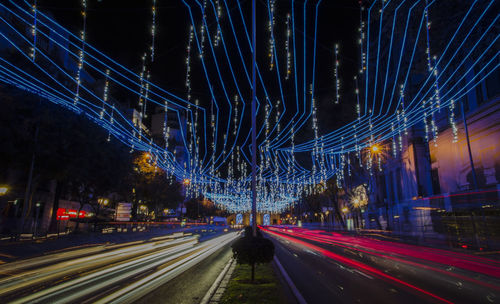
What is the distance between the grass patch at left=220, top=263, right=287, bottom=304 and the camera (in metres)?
7.49

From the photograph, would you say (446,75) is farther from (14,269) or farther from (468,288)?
(14,269)

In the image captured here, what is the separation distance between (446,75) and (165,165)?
47.0 metres

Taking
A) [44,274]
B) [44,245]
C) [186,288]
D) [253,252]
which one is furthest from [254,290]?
[44,245]

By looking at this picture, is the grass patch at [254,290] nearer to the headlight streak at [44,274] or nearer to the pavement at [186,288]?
the pavement at [186,288]

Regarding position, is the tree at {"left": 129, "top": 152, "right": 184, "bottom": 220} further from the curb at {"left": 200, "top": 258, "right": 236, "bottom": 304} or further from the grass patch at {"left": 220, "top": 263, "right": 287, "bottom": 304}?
the grass patch at {"left": 220, "top": 263, "right": 287, "bottom": 304}

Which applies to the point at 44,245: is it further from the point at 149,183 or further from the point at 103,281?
the point at 149,183

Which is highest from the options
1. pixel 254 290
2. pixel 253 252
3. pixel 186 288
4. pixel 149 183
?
pixel 149 183

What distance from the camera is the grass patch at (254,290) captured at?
24.6 feet

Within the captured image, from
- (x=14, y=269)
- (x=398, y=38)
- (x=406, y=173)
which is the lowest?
(x=14, y=269)

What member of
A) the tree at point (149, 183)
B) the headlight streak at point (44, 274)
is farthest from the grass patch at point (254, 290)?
the tree at point (149, 183)

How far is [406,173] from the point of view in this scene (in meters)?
38.9

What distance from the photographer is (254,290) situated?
8445mm

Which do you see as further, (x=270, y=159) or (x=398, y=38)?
(x=270, y=159)

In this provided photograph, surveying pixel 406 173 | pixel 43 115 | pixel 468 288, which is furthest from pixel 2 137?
pixel 406 173
